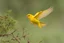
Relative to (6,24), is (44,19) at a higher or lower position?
higher

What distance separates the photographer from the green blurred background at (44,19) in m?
2.80

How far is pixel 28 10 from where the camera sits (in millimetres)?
3637

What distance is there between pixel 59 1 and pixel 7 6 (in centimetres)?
67

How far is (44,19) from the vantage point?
3227 millimetres

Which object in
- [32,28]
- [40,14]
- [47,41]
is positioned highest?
[32,28]

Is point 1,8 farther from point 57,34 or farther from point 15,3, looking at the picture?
point 57,34

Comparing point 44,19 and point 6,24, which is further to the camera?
point 44,19

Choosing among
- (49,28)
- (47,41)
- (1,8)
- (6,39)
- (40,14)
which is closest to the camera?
(40,14)

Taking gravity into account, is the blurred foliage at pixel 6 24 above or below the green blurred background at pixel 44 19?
below

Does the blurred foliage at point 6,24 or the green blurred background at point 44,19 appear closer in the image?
the blurred foliage at point 6,24

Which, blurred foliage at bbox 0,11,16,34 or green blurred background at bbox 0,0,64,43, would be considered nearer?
blurred foliage at bbox 0,11,16,34

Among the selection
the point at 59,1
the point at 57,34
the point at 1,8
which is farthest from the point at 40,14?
the point at 59,1

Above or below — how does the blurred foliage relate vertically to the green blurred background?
below

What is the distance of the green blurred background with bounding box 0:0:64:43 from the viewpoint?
280cm
